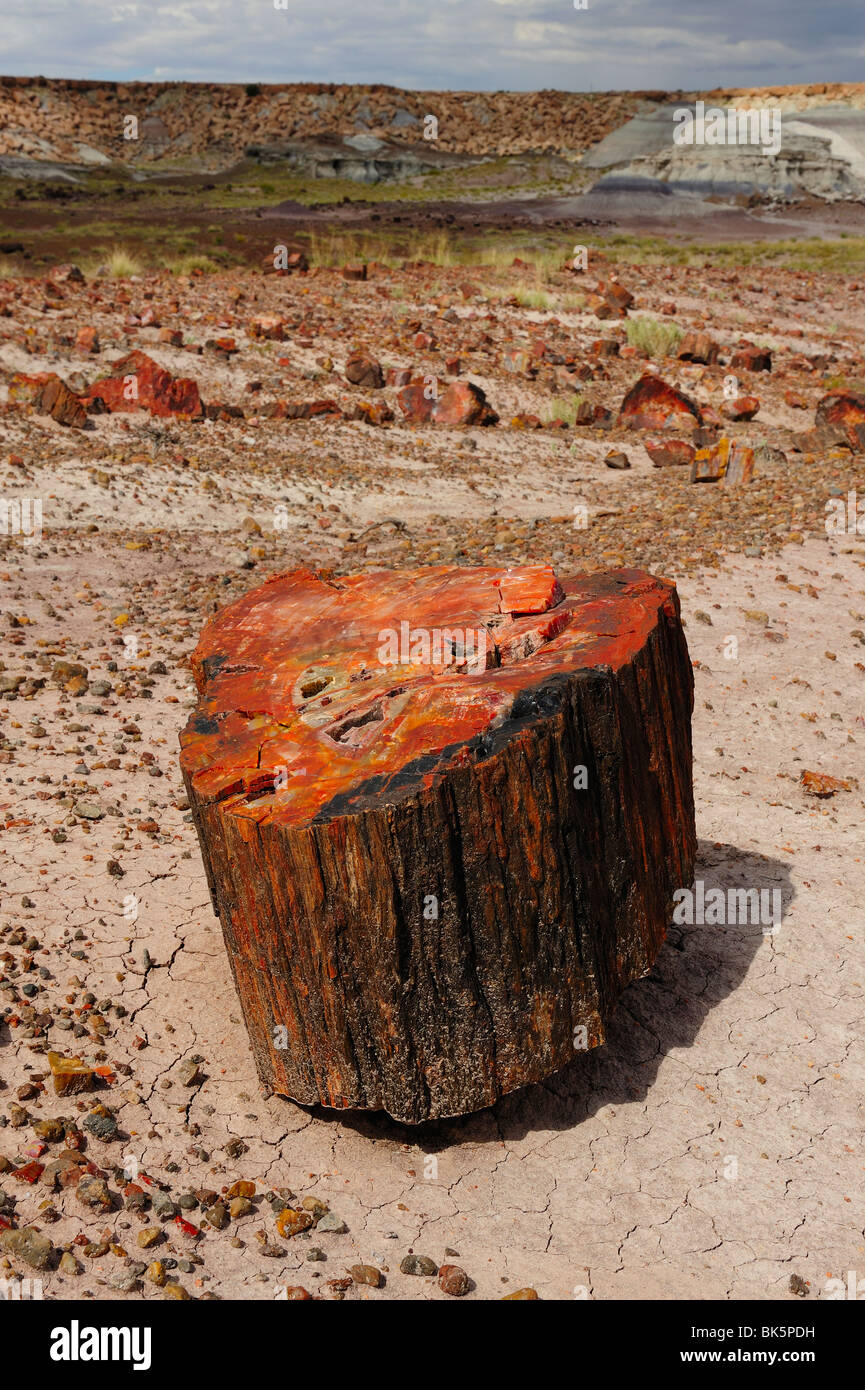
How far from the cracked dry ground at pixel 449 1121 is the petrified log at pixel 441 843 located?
27 centimetres

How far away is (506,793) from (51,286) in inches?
496

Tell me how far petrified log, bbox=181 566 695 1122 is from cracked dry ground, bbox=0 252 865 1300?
27 centimetres

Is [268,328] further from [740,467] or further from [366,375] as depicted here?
[740,467]

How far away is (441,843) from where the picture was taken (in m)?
2.38

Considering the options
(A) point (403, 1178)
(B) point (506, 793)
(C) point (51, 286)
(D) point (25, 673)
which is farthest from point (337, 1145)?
(C) point (51, 286)

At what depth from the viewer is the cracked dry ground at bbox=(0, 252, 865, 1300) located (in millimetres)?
2504

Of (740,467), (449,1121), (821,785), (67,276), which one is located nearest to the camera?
(449,1121)

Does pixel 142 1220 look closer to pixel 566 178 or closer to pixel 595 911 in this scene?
pixel 595 911

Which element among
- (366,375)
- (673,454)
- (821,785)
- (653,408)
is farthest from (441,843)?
(653,408)

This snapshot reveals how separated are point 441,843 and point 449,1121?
3.17 ft

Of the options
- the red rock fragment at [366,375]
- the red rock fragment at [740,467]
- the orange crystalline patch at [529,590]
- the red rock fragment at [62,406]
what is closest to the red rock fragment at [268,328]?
the red rock fragment at [366,375]

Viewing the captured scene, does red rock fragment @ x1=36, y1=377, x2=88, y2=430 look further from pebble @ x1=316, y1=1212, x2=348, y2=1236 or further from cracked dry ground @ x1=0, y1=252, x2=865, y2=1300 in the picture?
pebble @ x1=316, y1=1212, x2=348, y2=1236

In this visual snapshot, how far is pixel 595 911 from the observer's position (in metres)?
2.71

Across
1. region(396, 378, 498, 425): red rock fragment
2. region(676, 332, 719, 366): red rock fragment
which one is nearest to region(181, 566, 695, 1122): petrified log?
region(396, 378, 498, 425): red rock fragment
